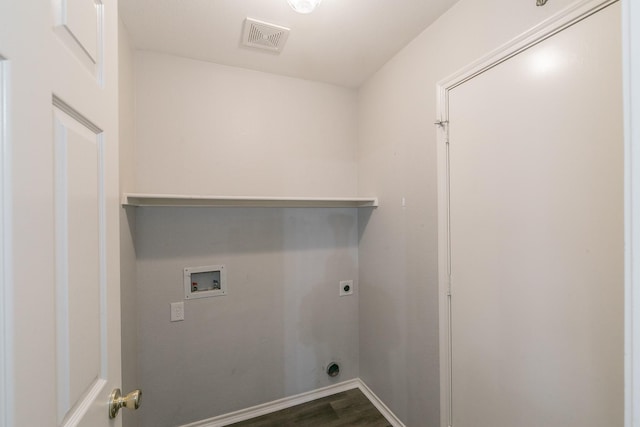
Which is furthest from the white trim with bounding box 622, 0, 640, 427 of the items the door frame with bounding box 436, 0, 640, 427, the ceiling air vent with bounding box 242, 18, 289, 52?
the ceiling air vent with bounding box 242, 18, 289, 52

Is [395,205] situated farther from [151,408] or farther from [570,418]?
[151,408]

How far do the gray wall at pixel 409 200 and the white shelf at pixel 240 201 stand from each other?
26 cm

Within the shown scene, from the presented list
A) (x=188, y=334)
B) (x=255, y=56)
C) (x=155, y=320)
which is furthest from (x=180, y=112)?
(x=188, y=334)

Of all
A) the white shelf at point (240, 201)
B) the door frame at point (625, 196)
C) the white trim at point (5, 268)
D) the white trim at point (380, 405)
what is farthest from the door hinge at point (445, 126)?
the white trim at point (380, 405)

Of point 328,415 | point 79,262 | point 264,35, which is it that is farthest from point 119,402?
point 264,35

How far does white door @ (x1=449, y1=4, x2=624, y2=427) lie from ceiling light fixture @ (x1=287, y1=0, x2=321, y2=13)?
0.84 m

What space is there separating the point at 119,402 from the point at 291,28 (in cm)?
187

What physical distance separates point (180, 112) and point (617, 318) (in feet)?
7.80

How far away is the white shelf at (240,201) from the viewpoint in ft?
5.08

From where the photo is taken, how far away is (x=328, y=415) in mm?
1999

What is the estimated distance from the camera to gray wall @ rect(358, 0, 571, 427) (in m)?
1.35

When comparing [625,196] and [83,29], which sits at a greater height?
[83,29]

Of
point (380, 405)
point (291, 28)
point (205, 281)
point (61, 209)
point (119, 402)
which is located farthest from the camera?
point (380, 405)

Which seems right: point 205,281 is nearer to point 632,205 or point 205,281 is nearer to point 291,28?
point 291,28
